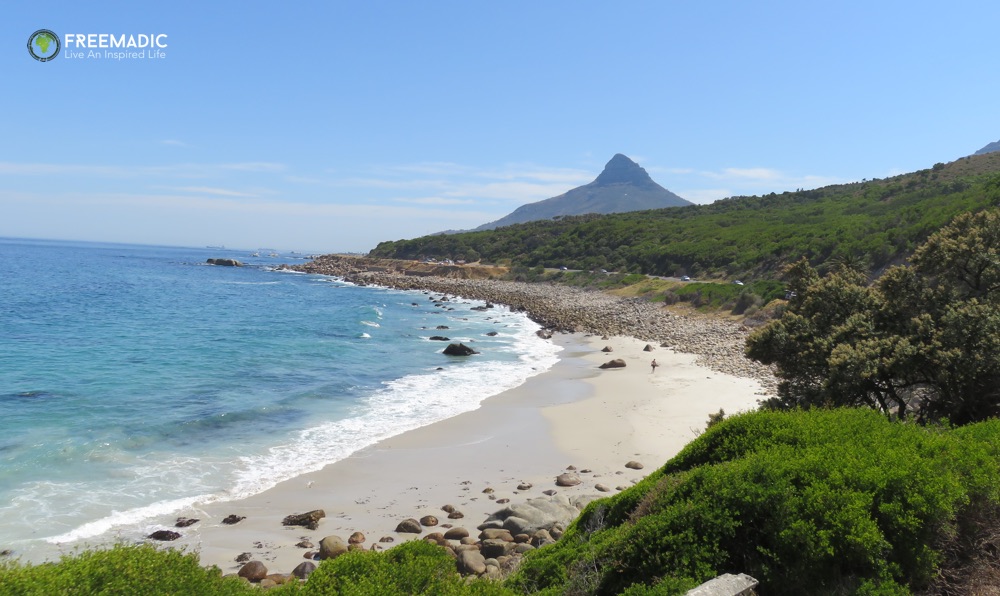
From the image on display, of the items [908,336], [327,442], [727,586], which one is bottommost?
[327,442]

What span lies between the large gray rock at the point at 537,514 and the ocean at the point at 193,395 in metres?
5.78

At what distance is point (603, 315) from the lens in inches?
1815

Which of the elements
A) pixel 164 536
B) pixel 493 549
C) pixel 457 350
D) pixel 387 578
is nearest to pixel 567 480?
pixel 493 549

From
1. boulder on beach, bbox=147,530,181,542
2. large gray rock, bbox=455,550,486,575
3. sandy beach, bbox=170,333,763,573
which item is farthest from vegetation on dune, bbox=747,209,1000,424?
boulder on beach, bbox=147,530,181,542

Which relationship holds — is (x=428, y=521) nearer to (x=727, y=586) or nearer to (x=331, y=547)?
(x=331, y=547)

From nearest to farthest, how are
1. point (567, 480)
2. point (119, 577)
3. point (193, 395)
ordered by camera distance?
point (119, 577) → point (567, 480) → point (193, 395)

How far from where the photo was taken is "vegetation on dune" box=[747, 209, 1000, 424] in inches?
457

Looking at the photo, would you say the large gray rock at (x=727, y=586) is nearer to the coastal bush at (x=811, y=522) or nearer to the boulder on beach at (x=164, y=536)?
the coastal bush at (x=811, y=522)

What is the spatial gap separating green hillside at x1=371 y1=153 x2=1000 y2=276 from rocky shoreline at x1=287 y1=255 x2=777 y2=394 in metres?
10.4

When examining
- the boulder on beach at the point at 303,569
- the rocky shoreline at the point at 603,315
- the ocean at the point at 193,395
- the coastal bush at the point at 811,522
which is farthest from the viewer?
the rocky shoreline at the point at 603,315

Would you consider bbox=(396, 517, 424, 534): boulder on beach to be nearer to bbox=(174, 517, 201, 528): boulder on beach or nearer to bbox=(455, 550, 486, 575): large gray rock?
bbox=(455, 550, 486, 575): large gray rock

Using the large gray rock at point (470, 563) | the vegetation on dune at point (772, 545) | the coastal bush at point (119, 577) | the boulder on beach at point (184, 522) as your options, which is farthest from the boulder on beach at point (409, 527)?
the coastal bush at point (119, 577)

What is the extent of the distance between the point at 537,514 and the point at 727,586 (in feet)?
21.1

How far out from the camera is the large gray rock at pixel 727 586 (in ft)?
18.8
